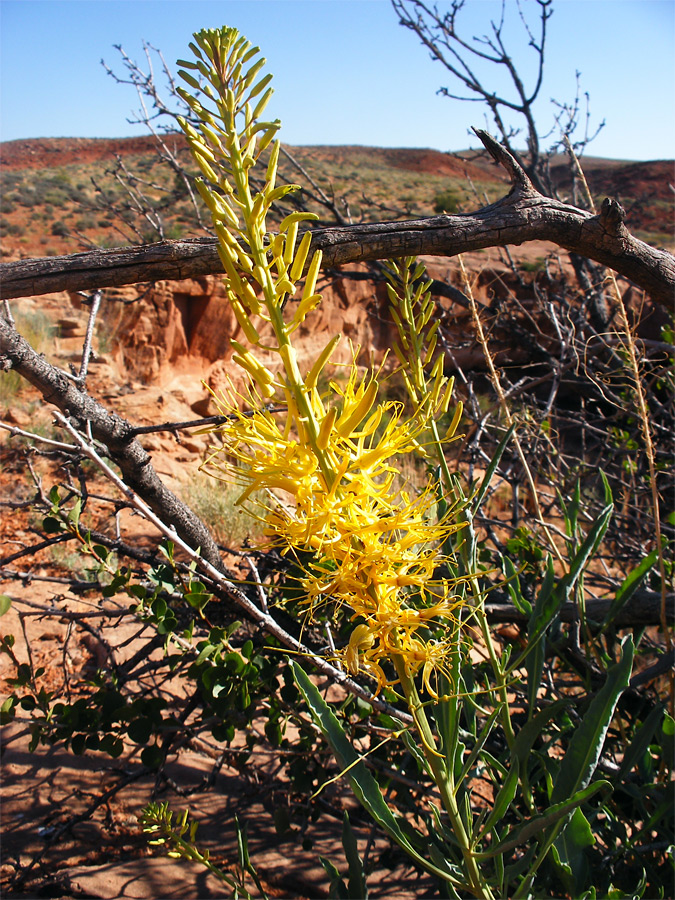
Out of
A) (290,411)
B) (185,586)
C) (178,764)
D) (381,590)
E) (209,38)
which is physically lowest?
(178,764)

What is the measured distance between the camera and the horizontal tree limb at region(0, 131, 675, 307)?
1.38 metres

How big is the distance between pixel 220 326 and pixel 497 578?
876 cm

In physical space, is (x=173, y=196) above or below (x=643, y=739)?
above

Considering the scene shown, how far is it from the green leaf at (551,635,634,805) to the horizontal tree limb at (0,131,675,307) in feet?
3.66

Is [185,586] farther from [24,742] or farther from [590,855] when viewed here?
[24,742]

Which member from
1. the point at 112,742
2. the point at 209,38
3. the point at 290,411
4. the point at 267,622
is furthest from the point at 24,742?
the point at 209,38

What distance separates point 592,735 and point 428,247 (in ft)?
4.05

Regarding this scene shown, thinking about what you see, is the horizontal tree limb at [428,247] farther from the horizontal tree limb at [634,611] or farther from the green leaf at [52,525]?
the horizontal tree limb at [634,611]

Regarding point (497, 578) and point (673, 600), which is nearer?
point (673, 600)

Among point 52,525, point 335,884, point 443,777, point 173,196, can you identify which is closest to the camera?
point 443,777

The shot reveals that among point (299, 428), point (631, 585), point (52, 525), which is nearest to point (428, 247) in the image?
point (299, 428)

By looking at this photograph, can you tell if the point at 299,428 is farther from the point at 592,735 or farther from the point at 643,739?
the point at 643,739

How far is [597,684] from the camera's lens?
2.04m

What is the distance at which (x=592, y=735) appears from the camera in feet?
3.68
